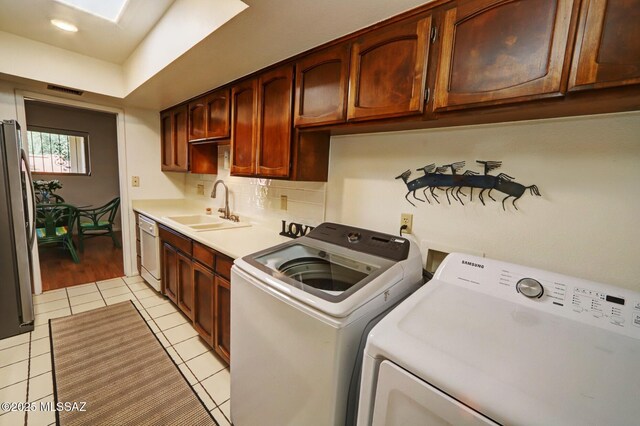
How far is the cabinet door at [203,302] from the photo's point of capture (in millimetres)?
1792

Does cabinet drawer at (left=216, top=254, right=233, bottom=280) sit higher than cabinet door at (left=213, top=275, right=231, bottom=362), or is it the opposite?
cabinet drawer at (left=216, top=254, right=233, bottom=280)

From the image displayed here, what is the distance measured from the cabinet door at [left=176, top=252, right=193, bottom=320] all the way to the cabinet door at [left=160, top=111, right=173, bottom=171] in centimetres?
140

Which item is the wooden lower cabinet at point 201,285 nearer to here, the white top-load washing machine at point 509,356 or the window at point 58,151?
the white top-load washing machine at point 509,356

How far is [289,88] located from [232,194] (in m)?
1.38

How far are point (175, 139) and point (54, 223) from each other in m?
1.97

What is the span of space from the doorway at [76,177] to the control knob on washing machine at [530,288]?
3967 mm

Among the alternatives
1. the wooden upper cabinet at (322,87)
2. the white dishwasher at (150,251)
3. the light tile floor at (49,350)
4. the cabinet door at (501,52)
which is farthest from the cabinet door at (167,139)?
the cabinet door at (501,52)

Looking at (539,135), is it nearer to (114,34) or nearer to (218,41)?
(218,41)

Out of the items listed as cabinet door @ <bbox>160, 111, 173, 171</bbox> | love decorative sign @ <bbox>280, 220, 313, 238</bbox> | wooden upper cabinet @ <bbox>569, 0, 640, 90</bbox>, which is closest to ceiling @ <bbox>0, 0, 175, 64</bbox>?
→ cabinet door @ <bbox>160, 111, 173, 171</bbox>

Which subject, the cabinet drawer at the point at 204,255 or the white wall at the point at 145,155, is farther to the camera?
the white wall at the point at 145,155

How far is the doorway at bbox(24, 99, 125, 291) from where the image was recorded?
11.6 feet

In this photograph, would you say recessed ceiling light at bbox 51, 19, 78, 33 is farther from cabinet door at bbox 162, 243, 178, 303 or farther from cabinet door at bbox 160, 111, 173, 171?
cabinet door at bbox 162, 243, 178, 303

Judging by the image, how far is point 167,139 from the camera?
3.07 meters

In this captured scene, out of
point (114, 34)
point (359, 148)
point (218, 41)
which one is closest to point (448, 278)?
point (359, 148)
